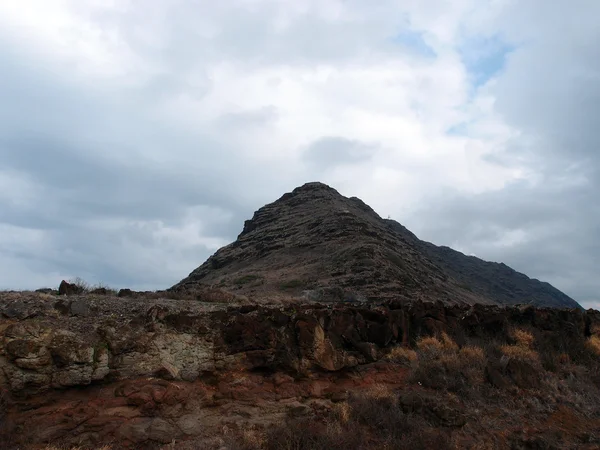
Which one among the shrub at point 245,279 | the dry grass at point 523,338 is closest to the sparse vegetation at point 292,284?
the shrub at point 245,279

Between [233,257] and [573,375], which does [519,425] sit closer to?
[573,375]

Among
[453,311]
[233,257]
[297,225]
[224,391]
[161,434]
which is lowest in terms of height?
[161,434]

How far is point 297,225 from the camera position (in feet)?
184

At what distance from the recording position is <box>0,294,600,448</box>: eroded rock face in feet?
27.3

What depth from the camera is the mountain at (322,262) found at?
33844 mm

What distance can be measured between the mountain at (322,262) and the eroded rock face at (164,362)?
10.9 m

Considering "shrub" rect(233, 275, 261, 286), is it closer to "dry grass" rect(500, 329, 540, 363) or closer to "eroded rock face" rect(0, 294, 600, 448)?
"eroded rock face" rect(0, 294, 600, 448)

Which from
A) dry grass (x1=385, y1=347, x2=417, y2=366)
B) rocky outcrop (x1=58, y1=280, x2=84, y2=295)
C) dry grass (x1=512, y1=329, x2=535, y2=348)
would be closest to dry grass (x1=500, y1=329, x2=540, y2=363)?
dry grass (x1=512, y1=329, x2=535, y2=348)

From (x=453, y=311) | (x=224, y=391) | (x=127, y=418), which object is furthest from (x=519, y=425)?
(x=127, y=418)

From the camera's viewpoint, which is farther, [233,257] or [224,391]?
[233,257]

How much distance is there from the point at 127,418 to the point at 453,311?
38.4 feet

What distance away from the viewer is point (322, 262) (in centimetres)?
4112

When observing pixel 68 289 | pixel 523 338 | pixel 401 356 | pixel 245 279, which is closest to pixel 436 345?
pixel 401 356

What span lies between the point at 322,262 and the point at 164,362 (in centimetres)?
3186
